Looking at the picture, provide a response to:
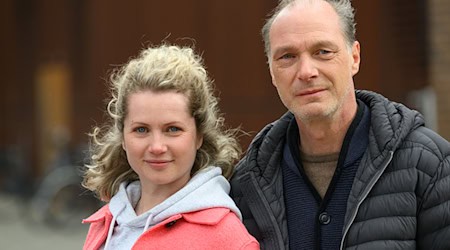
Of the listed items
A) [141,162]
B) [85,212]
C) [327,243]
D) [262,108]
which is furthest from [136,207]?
[85,212]

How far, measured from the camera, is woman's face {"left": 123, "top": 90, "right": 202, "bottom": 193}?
2.93m

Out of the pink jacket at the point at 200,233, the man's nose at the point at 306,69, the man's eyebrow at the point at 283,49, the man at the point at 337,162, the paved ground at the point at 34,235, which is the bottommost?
the paved ground at the point at 34,235

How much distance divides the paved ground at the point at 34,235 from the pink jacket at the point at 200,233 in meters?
6.42

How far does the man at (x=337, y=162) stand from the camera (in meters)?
2.72

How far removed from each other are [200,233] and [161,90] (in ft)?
1.70

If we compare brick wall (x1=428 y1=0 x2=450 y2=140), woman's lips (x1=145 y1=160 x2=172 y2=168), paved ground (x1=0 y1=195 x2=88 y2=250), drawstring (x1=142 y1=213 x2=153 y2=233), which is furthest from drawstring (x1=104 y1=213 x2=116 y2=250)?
paved ground (x1=0 y1=195 x2=88 y2=250)

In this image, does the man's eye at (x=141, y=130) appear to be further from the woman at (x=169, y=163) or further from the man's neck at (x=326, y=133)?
the man's neck at (x=326, y=133)

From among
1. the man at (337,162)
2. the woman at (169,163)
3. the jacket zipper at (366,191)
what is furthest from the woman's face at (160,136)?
the jacket zipper at (366,191)

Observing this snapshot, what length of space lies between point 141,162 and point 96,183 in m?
0.43

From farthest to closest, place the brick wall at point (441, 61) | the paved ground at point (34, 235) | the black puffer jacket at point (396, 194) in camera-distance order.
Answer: the paved ground at point (34, 235), the brick wall at point (441, 61), the black puffer jacket at point (396, 194)

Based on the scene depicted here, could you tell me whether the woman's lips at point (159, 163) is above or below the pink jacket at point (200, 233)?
above

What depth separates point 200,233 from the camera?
2.84 metres

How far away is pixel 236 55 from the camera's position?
9.44 metres

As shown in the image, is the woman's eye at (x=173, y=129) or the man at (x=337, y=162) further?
the woman's eye at (x=173, y=129)
